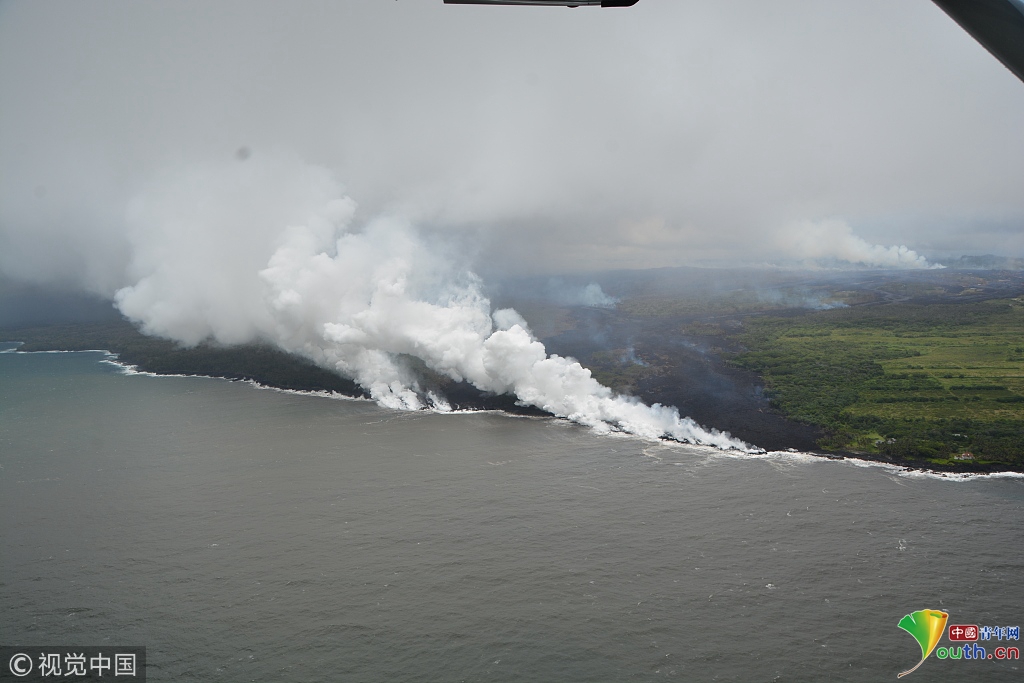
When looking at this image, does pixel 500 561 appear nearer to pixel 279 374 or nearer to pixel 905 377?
pixel 905 377

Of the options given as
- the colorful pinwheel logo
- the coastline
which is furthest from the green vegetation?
the colorful pinwheel logo

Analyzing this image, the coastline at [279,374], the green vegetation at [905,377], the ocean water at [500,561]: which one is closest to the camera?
the ocean water at [500,561]

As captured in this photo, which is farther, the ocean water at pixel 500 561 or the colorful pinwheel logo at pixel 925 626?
the colorful pinwheel logo at pixel 925 626

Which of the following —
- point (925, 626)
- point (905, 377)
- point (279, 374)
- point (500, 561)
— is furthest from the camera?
point (279, 374)

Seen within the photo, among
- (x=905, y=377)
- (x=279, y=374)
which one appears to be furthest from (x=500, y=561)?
(x=279, y=374)

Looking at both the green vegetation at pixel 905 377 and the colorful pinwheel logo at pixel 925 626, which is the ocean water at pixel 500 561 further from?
the green vegetation at pixel 905 377

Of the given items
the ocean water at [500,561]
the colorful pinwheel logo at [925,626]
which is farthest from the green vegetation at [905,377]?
the colorful pinwheel logo at [925,626]
